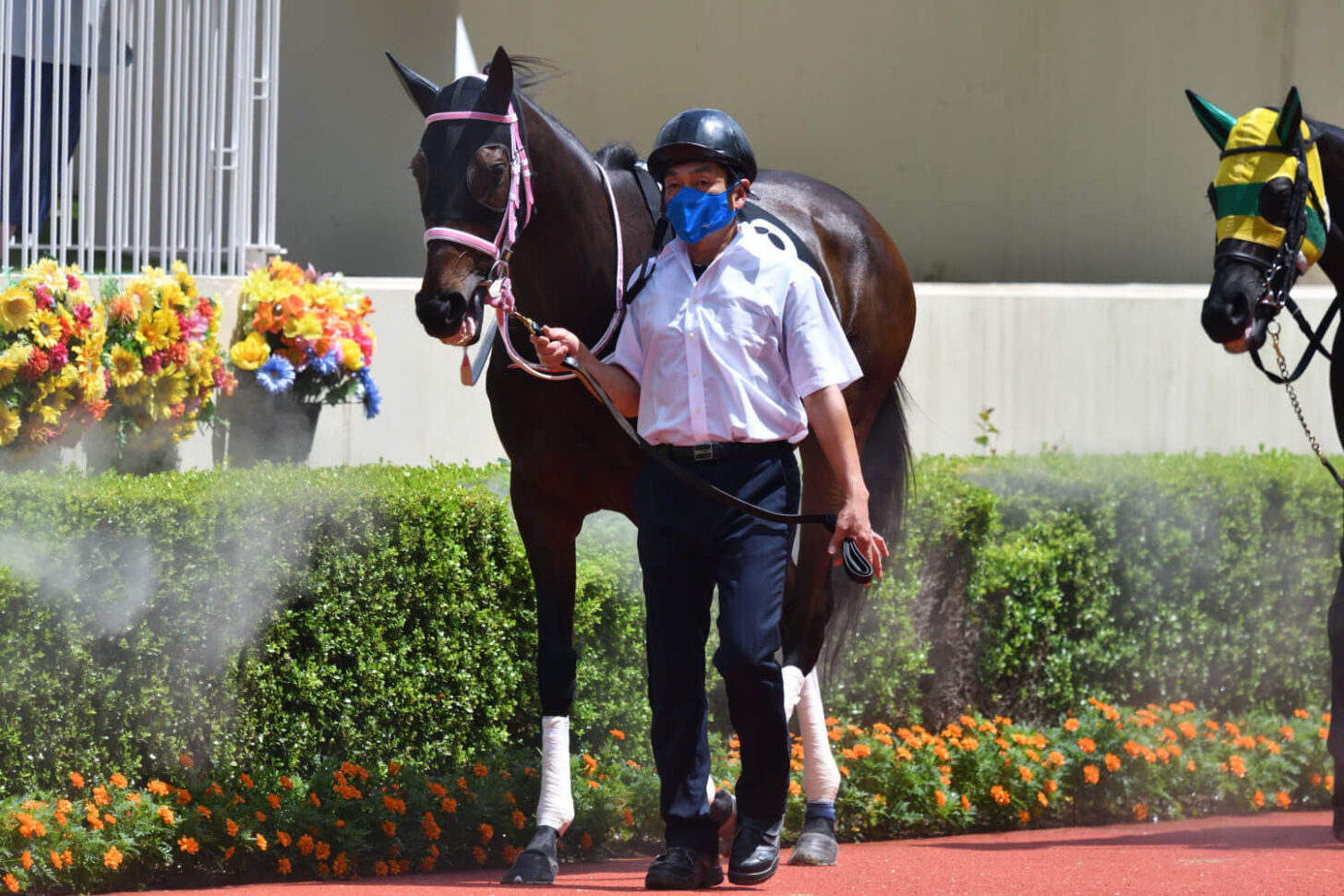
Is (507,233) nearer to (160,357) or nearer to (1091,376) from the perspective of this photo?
Answer: (160,357)

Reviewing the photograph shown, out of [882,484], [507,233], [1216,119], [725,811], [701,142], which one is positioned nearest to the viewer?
[701,142]

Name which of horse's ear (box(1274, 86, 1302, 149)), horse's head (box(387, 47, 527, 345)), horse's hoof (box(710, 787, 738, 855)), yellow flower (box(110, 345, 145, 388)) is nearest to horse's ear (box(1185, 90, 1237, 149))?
horse's ear (box(1274, 86, 1302, 149))

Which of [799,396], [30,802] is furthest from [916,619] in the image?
[30,802]

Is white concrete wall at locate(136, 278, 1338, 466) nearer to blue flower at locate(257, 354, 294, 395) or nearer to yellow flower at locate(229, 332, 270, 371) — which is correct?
blue flower at locate(257, 354, 294, 395)

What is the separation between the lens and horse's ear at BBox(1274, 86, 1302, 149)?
5285mm

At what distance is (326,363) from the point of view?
6.89 metres

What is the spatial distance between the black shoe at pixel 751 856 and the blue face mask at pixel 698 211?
1530 millimetres

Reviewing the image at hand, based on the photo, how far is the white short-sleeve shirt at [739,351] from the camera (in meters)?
4.17

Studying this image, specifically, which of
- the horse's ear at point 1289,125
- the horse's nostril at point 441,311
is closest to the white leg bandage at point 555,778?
the horse's nostril at point 441,311

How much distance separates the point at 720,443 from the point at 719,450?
0.07 ft

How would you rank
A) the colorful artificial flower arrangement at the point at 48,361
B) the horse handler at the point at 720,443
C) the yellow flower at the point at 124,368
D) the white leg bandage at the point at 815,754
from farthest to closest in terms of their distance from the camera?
the yellow flower at the point at 124,368
the colorful artificial flower arrangement at the point at 48,361
the white leg bandage at the point at 815,754
the horse handler at the point at 720,443

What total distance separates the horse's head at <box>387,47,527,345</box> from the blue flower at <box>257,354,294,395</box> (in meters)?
2.63

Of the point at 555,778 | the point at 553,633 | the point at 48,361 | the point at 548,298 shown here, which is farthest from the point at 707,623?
the point at 48,361

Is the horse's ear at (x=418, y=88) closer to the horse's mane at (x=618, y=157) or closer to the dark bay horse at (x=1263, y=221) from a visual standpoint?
the horse's mane at (x=618, y=157)
